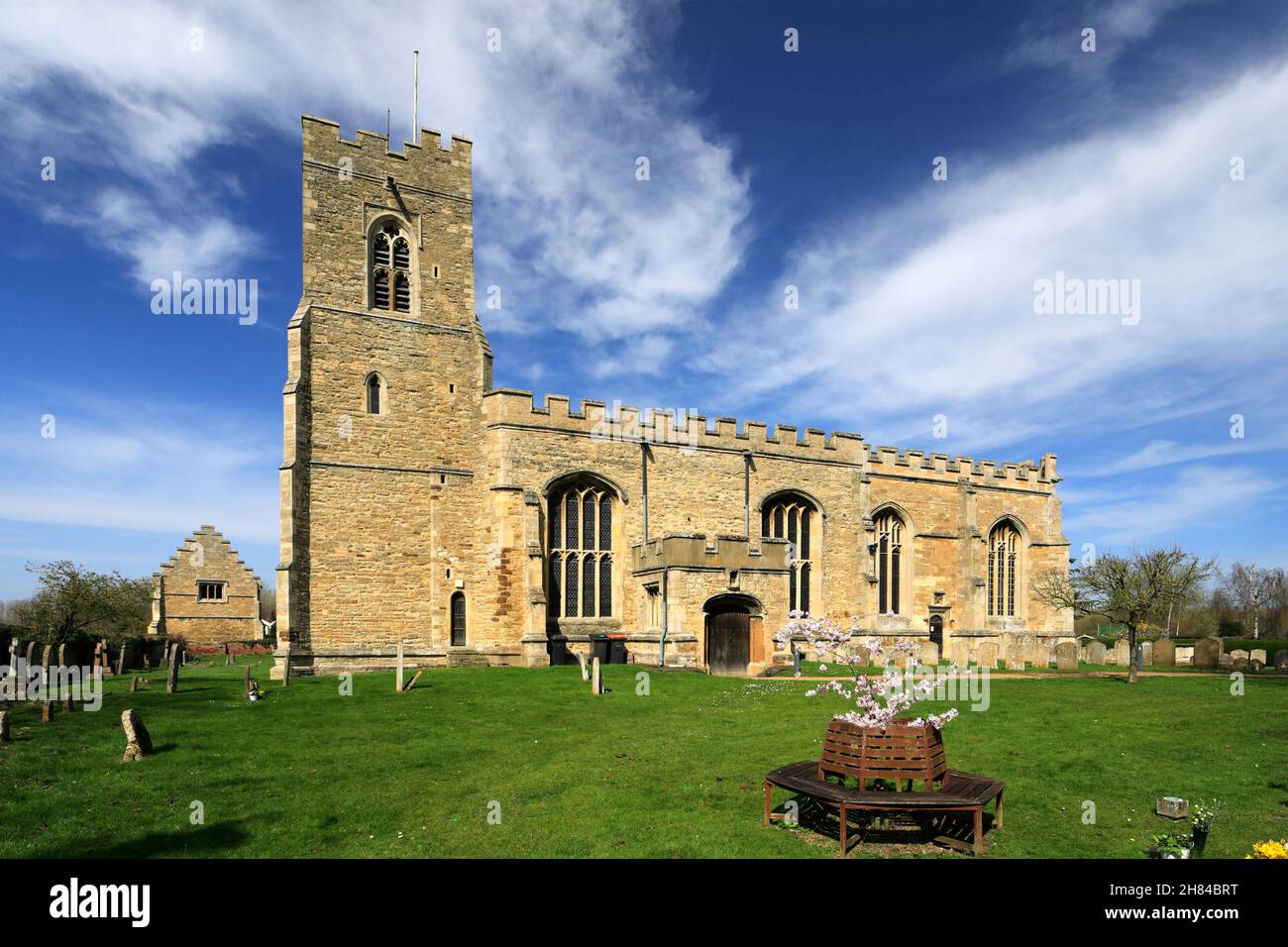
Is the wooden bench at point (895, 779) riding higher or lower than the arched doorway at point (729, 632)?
higher

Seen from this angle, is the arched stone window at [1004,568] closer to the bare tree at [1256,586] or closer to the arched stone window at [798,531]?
the arched stone window at [798,531]

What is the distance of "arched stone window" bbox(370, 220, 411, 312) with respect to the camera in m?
24.2

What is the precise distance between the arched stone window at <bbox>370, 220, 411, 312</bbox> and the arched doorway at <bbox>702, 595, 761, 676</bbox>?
46.3ft

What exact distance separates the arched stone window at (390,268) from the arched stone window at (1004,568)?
1047 inches

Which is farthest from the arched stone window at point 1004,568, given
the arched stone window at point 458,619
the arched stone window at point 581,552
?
the arched stone window at point 458,619

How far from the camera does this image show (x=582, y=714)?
14539 mm

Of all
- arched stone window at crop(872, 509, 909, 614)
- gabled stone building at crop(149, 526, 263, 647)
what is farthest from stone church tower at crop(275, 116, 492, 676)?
gabled stone building at crop(149, 526, 263, 647)

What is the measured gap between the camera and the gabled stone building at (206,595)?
38.1m

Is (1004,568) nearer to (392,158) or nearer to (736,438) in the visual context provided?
(736,438)

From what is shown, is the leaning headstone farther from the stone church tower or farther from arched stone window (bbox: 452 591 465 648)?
arched stone window (bbox: 452 591 465 648)

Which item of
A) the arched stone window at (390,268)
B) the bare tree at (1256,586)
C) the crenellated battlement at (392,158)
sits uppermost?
the crenellated battlement at (392,158)

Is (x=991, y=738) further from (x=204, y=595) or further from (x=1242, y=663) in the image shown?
(x=204, y=595)

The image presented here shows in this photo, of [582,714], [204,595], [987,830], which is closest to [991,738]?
[987,830]
